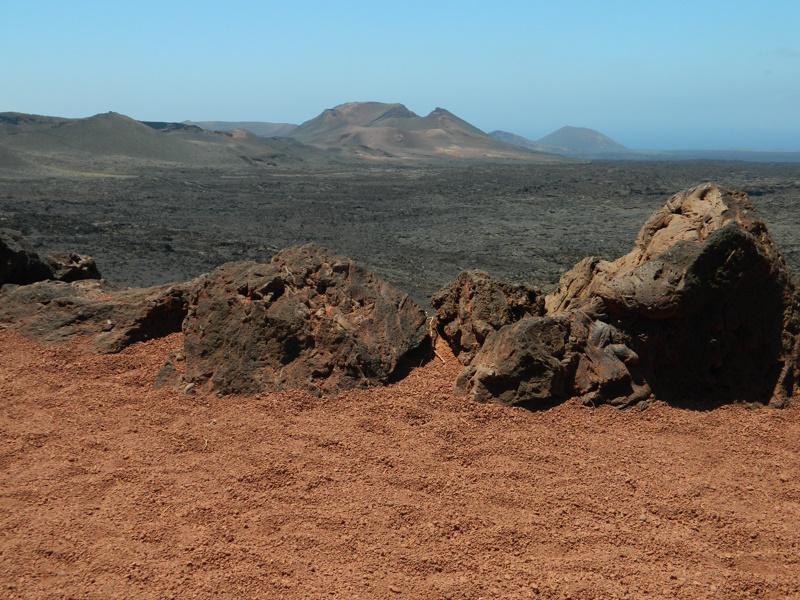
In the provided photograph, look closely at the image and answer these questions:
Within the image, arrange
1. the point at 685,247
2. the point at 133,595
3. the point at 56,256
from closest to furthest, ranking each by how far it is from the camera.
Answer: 1. the point at 133,595
2. the point at 685,247
3. the point at 56,256

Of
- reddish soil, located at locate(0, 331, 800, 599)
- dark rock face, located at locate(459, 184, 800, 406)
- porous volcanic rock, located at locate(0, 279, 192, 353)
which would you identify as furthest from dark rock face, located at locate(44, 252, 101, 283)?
dark rock face, located at locate(459, 184, 800, 406)

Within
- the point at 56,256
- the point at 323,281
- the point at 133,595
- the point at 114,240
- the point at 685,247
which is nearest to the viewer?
the point at 133,595

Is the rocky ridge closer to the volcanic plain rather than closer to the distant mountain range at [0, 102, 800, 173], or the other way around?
the volcanic plain

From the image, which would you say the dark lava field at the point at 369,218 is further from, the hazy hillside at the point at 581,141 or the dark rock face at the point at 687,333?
the hazy hillside at the point at 581,141

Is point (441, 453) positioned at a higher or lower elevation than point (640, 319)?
lower

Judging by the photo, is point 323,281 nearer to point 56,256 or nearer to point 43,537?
Result: point 43,537

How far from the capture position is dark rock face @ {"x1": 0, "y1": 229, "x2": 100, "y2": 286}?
Result: 742cm

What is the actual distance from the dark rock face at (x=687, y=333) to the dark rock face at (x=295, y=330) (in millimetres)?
799

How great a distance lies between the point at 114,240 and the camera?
66.8ft

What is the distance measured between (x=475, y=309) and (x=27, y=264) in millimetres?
4907

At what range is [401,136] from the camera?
8838 cm

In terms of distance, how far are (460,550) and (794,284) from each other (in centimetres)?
355

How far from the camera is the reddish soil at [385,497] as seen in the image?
3.46 m

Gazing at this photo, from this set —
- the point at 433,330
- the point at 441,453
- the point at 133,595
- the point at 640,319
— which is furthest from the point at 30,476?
the point at 640,319
